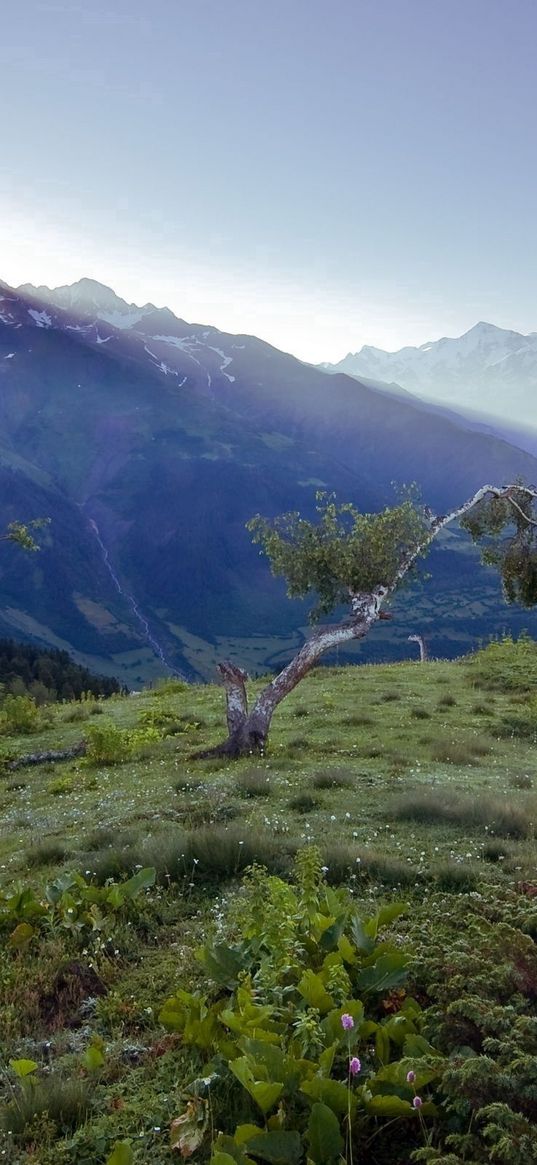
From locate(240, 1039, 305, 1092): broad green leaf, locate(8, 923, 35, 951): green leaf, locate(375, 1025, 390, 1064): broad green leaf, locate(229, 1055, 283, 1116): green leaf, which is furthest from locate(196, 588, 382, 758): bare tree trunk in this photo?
locate(229, 1055, 283, 1116): green leaf

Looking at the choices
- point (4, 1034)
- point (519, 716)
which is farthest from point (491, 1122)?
point (519, 716)

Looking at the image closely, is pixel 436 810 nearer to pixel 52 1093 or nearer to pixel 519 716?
pixel 52 1093

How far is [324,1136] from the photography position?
4113mm

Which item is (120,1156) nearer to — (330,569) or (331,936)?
(331,936)

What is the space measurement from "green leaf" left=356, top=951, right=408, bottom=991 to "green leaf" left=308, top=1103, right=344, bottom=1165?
157cm

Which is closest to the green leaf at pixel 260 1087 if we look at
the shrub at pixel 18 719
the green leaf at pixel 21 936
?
the green leaf at pixel 21 936

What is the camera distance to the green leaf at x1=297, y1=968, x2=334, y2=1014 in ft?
17.0

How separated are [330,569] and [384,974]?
16.3 meters

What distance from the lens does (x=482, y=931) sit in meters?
5.90

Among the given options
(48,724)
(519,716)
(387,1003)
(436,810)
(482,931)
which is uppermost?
(482,931)

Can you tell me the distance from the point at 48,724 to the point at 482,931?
79.6 feet

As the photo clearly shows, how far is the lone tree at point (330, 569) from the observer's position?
2011cm

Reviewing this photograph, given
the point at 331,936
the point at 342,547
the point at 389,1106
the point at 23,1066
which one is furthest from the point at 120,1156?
the point at 342,547

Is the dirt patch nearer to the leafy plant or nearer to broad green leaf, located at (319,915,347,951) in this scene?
the leafy plant
